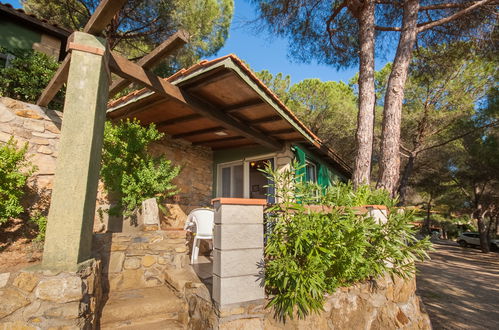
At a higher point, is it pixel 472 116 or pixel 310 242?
pixel 472 116

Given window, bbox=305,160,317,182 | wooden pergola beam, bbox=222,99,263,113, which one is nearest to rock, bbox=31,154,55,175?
wooden pergola beam, bbox=222,99,263,113

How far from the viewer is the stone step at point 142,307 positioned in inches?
108

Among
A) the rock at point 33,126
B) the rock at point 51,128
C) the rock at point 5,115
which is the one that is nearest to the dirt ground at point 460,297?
the rock at point 51,128

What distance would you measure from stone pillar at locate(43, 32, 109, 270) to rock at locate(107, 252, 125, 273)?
967 millimetres

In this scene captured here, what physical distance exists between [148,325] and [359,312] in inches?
95.9

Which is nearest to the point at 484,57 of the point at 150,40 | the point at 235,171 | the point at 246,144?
the point at 246,144

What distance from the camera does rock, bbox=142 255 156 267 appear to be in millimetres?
3594

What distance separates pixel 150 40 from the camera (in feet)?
26.4

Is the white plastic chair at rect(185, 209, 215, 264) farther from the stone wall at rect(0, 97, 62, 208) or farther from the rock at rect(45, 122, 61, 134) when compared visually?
the rock at rect(45, 122, 61, 134)

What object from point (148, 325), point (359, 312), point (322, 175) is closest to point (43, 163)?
point (148, 325)

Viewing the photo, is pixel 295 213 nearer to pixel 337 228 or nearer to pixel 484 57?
pixel 337 228

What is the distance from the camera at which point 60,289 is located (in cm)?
208

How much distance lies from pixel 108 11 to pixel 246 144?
452cm

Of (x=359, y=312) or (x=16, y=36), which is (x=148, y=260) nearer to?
(x=359, y=312)
